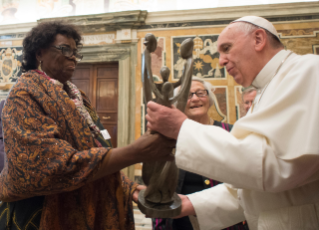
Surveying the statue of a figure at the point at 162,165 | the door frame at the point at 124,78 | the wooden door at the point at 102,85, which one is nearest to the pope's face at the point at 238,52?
the statue of a figure at the point at 162,165

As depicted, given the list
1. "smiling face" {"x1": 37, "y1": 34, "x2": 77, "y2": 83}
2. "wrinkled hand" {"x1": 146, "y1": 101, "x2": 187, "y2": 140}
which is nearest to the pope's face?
"wrinkled hand" {"x1": 146, "y1": 101, "x2": 187, "y2": 140}

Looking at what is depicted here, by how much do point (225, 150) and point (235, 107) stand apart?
3916mm

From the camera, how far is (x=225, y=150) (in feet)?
2.76

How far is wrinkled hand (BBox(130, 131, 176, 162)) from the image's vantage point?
868 mm

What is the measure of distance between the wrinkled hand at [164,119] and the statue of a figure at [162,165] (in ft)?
0.13

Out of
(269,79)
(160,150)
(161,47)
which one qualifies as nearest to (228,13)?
(161,47)

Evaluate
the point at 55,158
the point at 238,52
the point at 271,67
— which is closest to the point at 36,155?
the point at 55,158

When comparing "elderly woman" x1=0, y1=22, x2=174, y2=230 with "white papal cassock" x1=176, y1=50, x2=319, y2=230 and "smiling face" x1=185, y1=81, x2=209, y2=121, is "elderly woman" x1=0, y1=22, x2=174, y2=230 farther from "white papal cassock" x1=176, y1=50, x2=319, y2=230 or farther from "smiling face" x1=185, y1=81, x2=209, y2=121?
"smiling face" x1=185, y1=81, x2=209, y2=121

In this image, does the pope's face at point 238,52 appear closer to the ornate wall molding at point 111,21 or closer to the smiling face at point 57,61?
Result: the smiling face at point 57,61

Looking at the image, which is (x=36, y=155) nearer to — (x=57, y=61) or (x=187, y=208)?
(x=57, y=61)

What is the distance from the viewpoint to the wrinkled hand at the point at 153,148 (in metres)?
0.87

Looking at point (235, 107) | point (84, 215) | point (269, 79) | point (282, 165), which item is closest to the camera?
point (282, 165)

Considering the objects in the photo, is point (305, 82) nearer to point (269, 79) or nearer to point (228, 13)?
point (269, 79)

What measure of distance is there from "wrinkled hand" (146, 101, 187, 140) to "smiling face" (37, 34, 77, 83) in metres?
0.74
